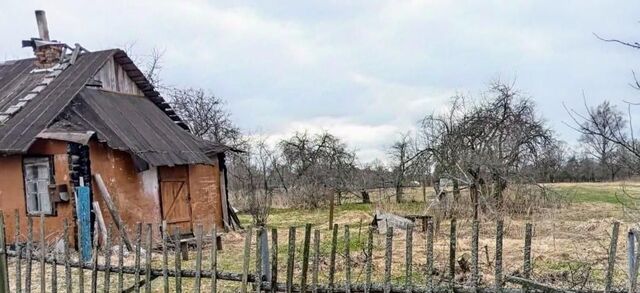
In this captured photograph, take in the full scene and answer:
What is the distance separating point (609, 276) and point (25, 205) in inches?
475

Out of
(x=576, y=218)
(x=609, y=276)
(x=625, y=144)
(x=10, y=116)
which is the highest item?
(x=10, y=116)

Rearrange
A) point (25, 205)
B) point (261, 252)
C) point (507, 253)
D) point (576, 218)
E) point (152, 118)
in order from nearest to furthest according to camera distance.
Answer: point (261, 252)
point (507, 253)
point (25, 205)
point (152, 118)
point (576, 218)

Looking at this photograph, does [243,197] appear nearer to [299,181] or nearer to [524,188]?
[299,181]

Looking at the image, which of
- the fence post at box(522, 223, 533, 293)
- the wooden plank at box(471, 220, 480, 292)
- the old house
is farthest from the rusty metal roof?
the fence post at box(522, 223, 533, 293)

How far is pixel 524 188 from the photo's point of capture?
57.9 feet

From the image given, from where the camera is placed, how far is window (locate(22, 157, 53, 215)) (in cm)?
1227

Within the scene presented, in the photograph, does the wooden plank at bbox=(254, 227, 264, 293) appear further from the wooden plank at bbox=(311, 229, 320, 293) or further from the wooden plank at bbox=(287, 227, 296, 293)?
the wooden plank at bbox=(311, 229, 320, 293)

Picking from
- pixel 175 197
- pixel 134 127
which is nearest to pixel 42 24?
pixel 134 127

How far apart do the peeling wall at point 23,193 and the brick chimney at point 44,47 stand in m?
3.68

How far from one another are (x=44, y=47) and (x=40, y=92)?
194 centimetres

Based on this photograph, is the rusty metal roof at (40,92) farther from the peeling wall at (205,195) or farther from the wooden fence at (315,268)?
the wooden fence at (315,268)

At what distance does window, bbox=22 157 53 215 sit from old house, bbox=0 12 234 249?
0.07 ft

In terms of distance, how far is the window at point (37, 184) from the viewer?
12.3 metres

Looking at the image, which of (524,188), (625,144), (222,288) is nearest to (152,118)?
(222,288)
